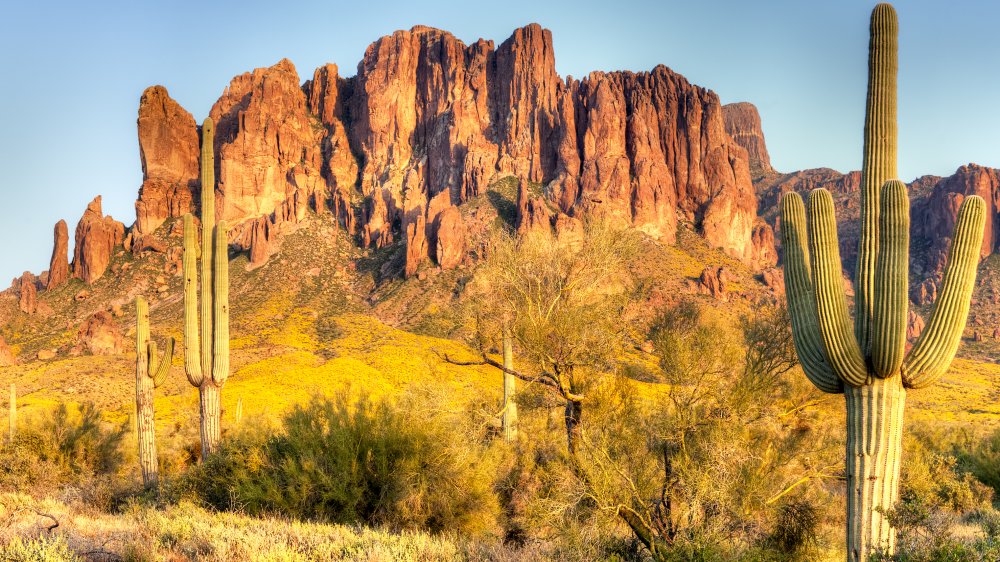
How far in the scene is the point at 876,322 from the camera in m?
7.34

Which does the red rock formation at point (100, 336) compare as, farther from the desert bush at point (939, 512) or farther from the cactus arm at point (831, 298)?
the cactus arm at point (831, 298)

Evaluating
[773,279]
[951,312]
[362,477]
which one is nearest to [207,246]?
[362,477]

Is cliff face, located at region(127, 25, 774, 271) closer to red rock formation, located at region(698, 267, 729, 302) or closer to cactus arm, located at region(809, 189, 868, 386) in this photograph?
red rock formation, located at region(698, 267, 729, 302)

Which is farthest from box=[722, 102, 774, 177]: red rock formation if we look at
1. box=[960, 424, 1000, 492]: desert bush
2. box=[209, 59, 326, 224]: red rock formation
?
box=[960, 424, 1000, 492]: desert bush

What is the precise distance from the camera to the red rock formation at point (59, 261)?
250ft

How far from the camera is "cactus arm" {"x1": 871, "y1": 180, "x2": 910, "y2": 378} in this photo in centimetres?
720

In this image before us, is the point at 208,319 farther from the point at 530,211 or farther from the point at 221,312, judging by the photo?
the point at 530,211

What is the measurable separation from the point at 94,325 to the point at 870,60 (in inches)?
2195

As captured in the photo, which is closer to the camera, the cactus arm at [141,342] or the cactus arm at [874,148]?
the cactus arm at [874,148]

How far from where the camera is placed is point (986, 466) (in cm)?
1764

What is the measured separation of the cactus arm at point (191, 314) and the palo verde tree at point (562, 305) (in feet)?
17.6

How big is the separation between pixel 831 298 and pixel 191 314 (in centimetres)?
1228

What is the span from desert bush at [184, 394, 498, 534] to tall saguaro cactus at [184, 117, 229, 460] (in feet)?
6.98

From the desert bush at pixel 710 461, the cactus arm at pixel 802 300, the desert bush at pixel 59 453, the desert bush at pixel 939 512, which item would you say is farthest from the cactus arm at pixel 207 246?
the desert bush at pixel 939 512
